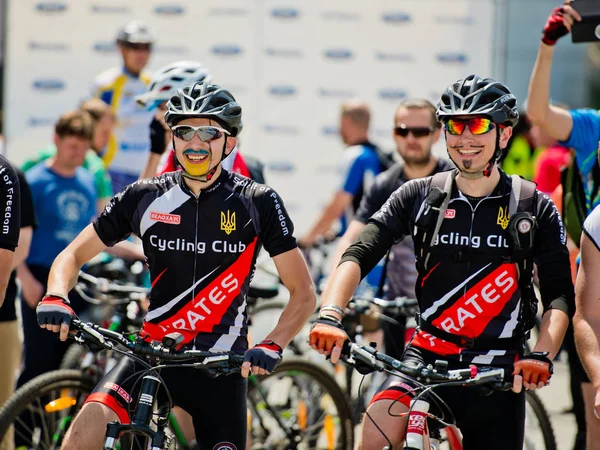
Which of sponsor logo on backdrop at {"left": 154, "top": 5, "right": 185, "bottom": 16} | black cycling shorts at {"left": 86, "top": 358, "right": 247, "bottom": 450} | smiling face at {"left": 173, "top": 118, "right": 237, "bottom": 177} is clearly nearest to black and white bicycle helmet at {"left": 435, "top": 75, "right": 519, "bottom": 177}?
smiling face at {"left": 173, "top": 118, "right": 237, "bottom": 177}

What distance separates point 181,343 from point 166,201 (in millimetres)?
626

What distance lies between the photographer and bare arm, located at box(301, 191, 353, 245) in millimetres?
8398

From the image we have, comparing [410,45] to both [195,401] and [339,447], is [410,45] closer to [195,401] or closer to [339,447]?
[339,447]

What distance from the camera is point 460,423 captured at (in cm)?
434

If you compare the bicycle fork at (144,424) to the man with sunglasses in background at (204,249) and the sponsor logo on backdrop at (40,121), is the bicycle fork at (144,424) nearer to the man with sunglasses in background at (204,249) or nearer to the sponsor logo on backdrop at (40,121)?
the man with sunglasses in background at (204,249)

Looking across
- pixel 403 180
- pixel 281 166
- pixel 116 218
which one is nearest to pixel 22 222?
pixel 116 218

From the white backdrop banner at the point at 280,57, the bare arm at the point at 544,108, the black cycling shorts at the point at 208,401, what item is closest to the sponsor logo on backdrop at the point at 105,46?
the white backdrop banner at the point at 280,57

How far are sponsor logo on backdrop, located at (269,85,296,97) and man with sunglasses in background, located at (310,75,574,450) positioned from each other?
6.47 m

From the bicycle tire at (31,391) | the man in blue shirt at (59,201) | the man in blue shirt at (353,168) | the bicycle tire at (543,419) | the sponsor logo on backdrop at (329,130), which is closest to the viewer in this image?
the bicycle tire at (31,391)

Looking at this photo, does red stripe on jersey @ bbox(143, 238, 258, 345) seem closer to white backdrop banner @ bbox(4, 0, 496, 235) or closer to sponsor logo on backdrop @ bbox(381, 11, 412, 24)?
white backdrop banner @ bbox(4, 0, 496, 235)

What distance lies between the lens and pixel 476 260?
4395 mm

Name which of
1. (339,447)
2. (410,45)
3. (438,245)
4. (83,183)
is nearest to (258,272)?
(83,183)

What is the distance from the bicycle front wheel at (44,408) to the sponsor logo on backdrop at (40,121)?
5.40 m

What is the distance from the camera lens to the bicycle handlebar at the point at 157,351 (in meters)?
4.20
